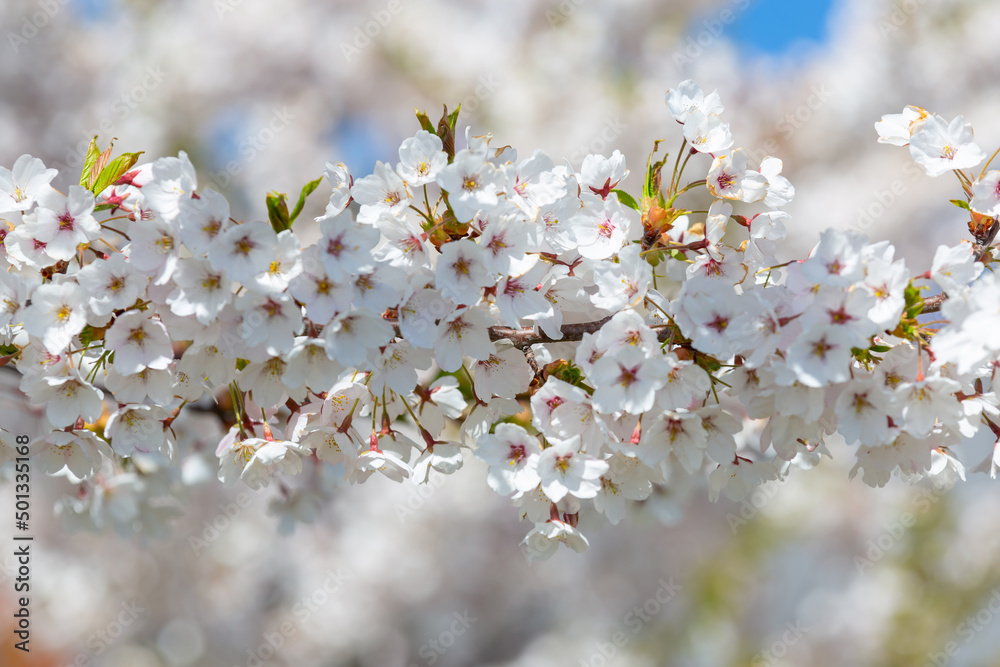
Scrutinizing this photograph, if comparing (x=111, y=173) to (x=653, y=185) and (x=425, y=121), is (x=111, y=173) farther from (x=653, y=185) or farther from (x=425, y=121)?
(x=653, y=185)

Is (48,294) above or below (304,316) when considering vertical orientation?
below

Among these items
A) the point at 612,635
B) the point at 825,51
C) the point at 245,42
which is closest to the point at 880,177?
the point at 825,51

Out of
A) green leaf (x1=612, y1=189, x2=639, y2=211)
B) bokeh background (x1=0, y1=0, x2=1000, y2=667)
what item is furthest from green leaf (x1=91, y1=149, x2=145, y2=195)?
bokeh background (x1=0, y1=0, x2=1000, y2=667)

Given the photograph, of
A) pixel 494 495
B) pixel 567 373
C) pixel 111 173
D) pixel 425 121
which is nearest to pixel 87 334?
pixel 111 173

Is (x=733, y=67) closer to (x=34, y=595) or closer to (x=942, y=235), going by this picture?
(x=942, y=235)

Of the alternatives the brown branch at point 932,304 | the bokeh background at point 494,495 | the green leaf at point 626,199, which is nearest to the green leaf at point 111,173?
the green leaf at point 626,199

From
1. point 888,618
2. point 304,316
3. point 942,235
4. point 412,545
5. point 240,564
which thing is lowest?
point 240,564

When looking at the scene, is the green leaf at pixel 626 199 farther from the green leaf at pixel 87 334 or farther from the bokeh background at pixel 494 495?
the bokeh background at pixel 494 495
